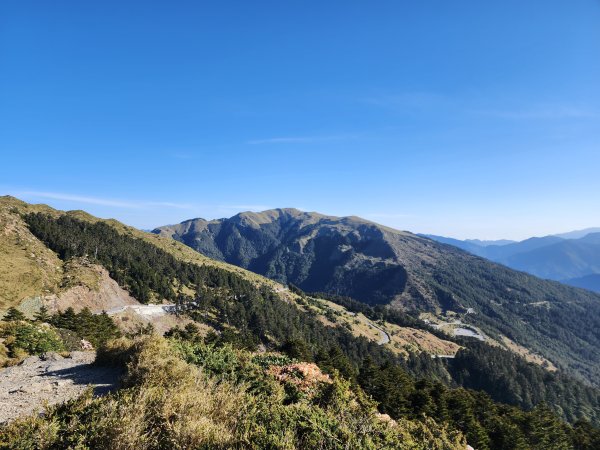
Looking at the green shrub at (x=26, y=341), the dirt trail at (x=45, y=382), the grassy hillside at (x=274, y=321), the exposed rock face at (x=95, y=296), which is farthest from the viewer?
the grassy hillside at (x=274, y=321)

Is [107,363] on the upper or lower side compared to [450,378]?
upper

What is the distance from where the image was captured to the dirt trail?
14.2m

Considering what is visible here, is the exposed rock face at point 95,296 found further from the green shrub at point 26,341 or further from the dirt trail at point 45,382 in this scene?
the dirt trail at point 45,382

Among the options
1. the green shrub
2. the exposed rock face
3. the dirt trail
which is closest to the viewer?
the dirt trail

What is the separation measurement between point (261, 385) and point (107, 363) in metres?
9.72

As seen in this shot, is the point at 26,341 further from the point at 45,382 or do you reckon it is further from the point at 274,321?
the point at 274,321

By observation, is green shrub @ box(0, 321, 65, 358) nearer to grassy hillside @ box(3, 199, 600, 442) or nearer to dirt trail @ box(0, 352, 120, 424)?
dirt trail @ box(0, 352, 120, 424)

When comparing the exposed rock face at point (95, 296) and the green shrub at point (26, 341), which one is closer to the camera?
the green shrub at point (26, 341)

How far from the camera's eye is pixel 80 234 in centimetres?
12031

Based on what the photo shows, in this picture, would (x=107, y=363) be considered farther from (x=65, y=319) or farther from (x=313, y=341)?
(x=313, y=341)

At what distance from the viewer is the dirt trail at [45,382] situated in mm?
14211

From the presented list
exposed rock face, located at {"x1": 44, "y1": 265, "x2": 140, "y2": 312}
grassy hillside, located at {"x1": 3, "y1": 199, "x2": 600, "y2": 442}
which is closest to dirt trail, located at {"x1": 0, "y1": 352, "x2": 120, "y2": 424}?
grassy hillside, located at {"x1": 3, "y1": 199, "x2": 600, "y2": 442}

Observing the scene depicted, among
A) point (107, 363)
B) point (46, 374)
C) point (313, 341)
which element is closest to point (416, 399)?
point (107, 363)

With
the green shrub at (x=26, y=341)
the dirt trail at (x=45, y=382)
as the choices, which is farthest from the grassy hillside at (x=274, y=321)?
the dirt trail at (x=45, y=382)
